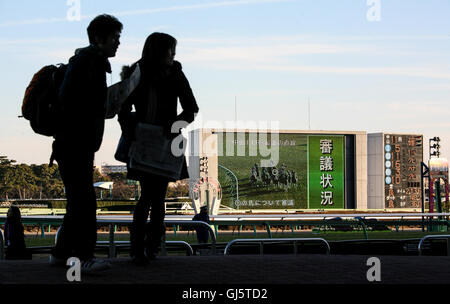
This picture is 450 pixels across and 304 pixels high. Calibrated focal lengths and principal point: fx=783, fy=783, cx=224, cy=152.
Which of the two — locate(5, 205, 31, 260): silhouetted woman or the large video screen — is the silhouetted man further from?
the large video screen

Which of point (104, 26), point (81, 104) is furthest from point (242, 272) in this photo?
point (104, 26)

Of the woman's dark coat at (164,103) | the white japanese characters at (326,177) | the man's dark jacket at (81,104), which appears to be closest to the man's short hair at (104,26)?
the man's dark jacket at (81,104)

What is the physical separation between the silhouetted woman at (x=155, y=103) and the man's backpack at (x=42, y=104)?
1.87 feet

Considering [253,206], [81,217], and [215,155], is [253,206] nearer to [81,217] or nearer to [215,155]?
[215,155]

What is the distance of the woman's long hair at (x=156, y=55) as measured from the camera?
5.85 metres

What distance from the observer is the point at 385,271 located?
5.84m

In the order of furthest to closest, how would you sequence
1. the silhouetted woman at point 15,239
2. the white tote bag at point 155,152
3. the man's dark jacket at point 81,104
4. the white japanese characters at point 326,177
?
1. the white japanese characters at point 326,177
2. the silhouetted woman at point 15,239
3. the white tote bag at point 155,152
4. the man's dark jacket at point 81,104

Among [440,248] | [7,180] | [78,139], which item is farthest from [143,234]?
[7,180]

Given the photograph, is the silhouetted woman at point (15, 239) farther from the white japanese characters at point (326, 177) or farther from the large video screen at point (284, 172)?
the white japanese characters at point (326, 177)

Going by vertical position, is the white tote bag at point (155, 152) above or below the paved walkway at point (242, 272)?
above

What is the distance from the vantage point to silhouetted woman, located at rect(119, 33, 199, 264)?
19.2 feet

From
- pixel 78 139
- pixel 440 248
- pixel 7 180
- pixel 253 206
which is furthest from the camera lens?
pixel 7 180

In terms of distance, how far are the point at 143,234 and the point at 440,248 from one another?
49.4 ft
